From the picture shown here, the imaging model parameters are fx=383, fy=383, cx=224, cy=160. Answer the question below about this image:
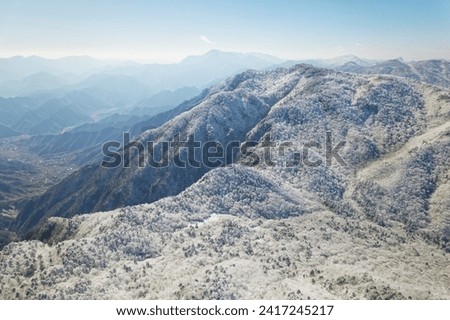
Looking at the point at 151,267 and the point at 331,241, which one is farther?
the point at 331,241

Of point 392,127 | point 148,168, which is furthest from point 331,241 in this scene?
point 148,168

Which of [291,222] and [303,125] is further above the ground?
[303,125]

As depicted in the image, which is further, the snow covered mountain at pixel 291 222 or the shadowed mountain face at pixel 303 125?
the shadowed mountain face at pixel 303 125

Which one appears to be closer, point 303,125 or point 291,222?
point 291,222

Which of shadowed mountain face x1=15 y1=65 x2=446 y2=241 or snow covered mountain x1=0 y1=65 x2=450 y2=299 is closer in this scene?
snow covered mountain x1=0 y1=65 x2=450 y2=299

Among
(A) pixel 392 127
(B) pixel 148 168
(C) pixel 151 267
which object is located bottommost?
(B) pixel 148 168

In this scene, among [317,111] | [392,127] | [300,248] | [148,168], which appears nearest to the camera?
[300,248]

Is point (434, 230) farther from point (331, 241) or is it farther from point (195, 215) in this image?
point (195, 215)

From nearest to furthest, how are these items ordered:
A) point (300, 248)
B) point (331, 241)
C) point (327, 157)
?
point (300, 248) < point (331, 241) < point (327, 157)
